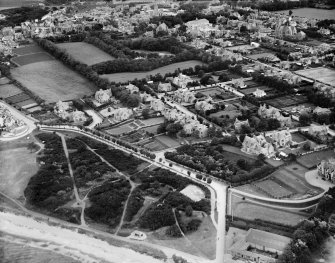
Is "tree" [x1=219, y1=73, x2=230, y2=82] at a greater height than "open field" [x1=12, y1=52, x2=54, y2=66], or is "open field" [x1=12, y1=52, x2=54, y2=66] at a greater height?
"open field" [x1=12, y1=52, x2=54, y2=66]

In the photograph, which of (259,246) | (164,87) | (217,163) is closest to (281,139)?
(217,163)

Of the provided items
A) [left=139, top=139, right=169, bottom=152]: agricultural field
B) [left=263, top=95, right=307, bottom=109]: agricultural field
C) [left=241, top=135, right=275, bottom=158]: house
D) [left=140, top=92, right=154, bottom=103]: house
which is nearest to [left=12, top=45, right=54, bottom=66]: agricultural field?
[left=140, top=92, right=154, bottom=103]: house

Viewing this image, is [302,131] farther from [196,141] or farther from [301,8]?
[301,8]

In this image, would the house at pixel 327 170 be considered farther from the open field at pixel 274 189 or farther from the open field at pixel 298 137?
the open field at pixel 298 137

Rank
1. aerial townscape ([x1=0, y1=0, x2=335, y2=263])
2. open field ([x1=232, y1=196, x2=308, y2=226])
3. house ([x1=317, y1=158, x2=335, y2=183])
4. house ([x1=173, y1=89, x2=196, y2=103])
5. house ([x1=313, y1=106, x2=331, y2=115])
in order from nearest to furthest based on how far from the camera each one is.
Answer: aerial townscape ([x1=0, y1=0, x2=335, y2=263])
open field ([x1=232, y1=196, x2=308, y2=226])
house ([x1=317, y1=158, x2=335, y2=183])
house ([x1=313, y1=106, x2=331, y2=115])
house ([x1=173, y1=89, x2=196, y2=103])

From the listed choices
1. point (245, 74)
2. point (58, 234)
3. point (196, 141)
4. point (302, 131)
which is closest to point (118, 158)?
point (196, 141)

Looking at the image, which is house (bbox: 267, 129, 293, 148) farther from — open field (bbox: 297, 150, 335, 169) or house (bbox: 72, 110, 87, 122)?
house (bbox: 72, 110, 87, 122)

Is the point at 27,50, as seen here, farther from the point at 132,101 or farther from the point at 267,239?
the point at 267,239

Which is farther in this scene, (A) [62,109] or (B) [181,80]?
(B) [181,80]
